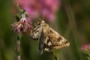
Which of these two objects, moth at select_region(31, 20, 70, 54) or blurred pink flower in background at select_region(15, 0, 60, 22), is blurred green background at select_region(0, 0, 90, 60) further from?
moth at select_region(31, 20, 70, 54)

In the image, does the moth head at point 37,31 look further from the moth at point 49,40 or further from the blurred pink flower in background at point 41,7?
the blurred pink flower in background at point 41,7

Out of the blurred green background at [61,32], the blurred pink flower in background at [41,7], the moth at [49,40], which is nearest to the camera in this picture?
the moth at [49,40]

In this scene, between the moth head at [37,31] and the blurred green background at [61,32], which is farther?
the blurred green background at [61,32]

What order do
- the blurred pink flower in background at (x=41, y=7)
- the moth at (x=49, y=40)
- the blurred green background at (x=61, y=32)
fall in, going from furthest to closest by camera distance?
the blurred pink flower in background at (x=41, y=7) < the blurred green background at (x=61, y=32) < the moth at (x=49, y=40)

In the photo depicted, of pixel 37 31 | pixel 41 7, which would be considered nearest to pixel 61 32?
pixel 41 7

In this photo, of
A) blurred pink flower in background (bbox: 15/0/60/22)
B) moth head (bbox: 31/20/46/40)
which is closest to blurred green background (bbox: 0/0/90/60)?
blurred pink flower in background (bbox: 15/0/60/22)

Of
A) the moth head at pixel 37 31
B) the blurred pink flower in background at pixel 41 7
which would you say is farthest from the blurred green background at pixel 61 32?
the moth head at pixel 37 31
